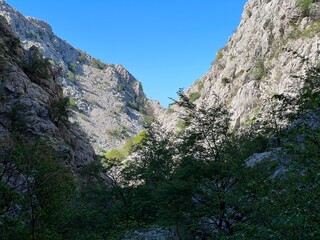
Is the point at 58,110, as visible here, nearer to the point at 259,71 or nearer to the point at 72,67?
the point at 259,71

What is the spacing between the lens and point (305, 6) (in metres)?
76.5

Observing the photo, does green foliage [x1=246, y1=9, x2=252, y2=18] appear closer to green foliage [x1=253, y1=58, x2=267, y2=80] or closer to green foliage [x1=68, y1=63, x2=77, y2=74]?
green foliage [x1=253, y1=58, x2=267, y2=80]

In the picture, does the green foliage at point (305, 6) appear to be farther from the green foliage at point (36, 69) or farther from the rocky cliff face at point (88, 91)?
the rocky cliff face at point (88, 91)

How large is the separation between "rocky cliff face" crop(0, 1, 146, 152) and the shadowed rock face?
233ft

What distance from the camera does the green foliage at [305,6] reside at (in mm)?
76312

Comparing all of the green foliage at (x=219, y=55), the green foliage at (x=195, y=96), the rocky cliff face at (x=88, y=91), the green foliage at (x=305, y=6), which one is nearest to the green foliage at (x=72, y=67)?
the rocky cliff face at (x=88, y=91)

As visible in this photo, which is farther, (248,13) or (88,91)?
(88,91)

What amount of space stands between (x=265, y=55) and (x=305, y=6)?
14631 mm

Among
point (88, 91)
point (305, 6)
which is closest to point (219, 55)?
point (305, 6)

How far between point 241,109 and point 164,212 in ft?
198

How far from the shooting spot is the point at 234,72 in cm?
9350

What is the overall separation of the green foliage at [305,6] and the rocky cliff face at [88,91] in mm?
84301

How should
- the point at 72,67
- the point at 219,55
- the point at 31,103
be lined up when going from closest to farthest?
the point at 31,103 < the point at 219,55 < the point at 72,67

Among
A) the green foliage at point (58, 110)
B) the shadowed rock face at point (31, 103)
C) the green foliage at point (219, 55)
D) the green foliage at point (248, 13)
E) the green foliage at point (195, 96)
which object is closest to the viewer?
the shadowed rock face at point (31, 103)
